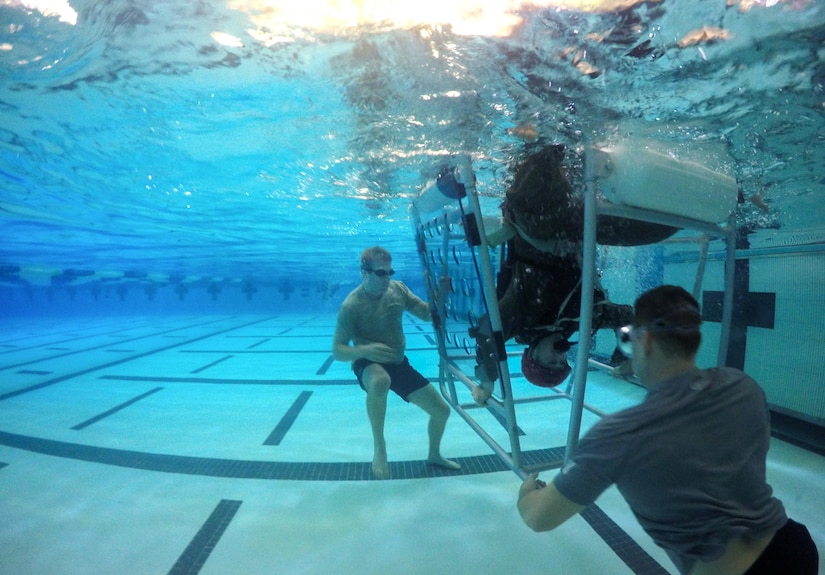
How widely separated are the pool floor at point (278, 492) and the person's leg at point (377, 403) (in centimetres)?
17

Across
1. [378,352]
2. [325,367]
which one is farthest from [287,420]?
[325,367]

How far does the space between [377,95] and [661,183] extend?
11.2 ft

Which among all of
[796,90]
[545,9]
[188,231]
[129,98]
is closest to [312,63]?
[545,9]

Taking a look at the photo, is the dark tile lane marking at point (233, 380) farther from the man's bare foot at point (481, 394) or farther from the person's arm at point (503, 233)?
the person's arm at point (503, 233)

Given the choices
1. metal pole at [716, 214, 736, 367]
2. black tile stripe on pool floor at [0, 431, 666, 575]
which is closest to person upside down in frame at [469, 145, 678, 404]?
metal pole at [716, 214, 736, 367]

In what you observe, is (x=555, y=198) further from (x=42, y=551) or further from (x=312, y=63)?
(x=42, y=551)

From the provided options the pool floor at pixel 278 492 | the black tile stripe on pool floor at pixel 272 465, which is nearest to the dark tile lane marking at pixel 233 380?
the pool floor at pixel 278 492

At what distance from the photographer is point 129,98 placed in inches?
193

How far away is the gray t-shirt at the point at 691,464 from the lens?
1.43 meters

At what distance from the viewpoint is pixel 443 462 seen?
14.7 feet

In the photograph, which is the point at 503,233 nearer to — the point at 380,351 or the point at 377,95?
the point at 380,351

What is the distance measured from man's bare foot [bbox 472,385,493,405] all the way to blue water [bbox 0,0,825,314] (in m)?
2.89

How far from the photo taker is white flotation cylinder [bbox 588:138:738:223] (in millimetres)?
2293

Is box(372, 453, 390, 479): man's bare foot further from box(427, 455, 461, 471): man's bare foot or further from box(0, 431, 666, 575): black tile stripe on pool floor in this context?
box(427, 455, 461, 471): man's bare foot
